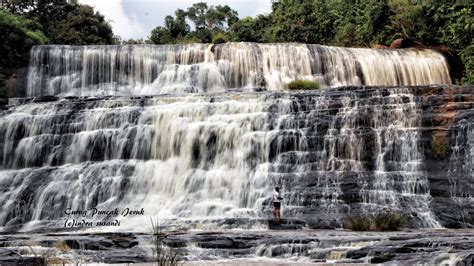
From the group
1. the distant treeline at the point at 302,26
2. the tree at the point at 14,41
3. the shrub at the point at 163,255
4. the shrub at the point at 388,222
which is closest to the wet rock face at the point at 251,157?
the shrub at the point at 388,222

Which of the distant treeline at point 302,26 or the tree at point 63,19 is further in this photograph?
the tree at point 63,19

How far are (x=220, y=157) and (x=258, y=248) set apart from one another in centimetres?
880

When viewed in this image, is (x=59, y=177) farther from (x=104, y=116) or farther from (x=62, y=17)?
(x=62, y=17)

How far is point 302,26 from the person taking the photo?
142 feet

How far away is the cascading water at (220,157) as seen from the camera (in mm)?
20000

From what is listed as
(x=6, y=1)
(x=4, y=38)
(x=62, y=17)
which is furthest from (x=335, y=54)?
(x=6, y=1)

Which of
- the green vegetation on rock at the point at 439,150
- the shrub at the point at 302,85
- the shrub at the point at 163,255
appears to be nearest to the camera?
the shrub at the point at 163,255

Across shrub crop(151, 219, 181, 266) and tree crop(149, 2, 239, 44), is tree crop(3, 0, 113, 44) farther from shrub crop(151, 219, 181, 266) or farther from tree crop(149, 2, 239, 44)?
shrub crop(151, 219, 181, 266)

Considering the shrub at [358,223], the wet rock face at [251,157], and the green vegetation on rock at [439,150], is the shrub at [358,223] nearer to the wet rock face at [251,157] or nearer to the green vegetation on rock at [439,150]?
the wet rock face at [251,157]

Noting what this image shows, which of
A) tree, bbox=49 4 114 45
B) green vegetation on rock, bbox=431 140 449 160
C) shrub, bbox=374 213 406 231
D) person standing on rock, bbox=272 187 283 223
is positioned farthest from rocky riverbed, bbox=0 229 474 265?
tree, bbox=49 4 114 45

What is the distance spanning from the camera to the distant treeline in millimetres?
34406

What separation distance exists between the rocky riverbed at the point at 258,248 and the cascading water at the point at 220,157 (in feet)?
11.9

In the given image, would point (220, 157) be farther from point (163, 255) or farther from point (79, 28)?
point (79, 28)

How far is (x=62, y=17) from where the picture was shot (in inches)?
1738
